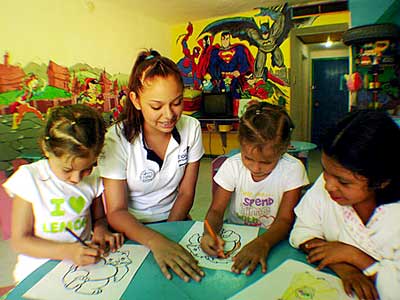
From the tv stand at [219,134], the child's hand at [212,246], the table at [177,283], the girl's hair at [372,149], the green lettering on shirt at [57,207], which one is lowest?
the tv stand at [219,134]

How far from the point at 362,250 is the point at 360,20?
332 cm

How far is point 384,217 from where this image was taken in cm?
71

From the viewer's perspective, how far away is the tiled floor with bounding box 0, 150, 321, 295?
5.92 ft

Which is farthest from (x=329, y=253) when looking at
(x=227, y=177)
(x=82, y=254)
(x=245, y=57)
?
(x=245, y=57)

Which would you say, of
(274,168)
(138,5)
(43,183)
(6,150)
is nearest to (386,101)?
(274,168)

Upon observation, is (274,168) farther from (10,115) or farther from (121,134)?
(10,115)

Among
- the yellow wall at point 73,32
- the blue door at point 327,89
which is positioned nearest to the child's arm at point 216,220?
the yellow wall at point 73,32

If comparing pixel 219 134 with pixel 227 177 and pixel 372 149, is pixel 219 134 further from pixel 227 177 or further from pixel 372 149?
pixel 372 149

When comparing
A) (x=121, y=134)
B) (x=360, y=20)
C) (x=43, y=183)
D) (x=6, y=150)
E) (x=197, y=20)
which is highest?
(x=197, y=20)

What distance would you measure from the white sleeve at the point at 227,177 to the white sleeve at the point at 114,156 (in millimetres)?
351

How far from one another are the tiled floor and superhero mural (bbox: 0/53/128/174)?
103cm

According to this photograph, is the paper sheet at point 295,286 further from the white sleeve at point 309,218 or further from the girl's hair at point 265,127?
the girl's hair at point 265,127

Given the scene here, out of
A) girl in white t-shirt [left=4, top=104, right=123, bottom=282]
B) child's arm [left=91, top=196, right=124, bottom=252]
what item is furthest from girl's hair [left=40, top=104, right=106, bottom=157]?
child's arm [left=91, top=196, right=124, bottom=252]

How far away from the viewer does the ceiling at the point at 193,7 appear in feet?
15.0
